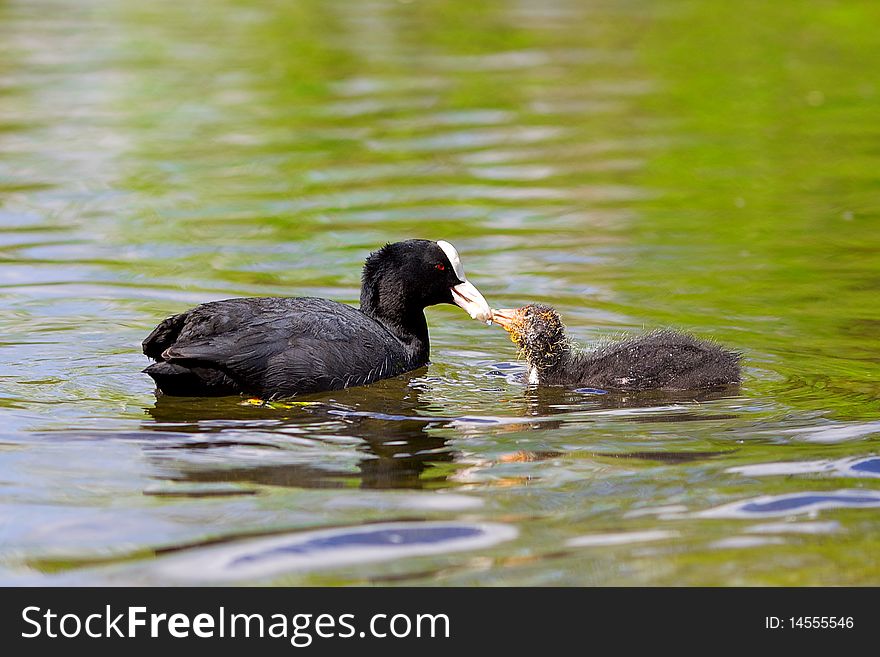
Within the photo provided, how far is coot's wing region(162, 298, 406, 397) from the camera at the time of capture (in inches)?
Answer: 270

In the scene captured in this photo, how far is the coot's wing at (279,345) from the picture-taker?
687 cm

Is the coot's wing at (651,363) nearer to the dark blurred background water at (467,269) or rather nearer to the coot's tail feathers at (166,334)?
the dark blurred background water at (467,269)

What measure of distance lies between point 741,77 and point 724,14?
4918 millimetres

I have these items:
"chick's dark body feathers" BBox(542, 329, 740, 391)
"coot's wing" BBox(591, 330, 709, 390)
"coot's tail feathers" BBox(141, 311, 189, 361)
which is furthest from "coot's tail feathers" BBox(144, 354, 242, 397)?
"coot's wing" BBox(591, 330, 709, 390)

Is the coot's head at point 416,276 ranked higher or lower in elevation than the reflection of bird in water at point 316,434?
higher

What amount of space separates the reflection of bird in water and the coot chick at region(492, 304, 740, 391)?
65 cm

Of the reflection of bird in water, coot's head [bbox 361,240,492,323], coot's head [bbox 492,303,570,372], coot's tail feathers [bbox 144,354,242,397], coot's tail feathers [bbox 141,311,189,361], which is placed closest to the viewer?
the reflection of bird in water

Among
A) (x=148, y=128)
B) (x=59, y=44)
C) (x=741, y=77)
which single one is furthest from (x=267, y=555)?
(x=59, y=44)

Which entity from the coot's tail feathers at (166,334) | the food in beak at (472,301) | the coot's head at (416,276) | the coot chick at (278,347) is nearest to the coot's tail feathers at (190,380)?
the coot chick at (278,347)

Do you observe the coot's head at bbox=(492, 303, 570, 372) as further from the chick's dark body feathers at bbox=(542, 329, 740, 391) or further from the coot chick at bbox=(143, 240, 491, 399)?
the coot chick at bbox=(143, 240, 491, 399)

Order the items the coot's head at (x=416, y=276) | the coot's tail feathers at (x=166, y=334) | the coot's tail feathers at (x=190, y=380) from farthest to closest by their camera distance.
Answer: the coot's head at (x=416, y=276)
the coot's tail feathers at (x=166, y=334)
the coot's tail feathers at (x=190, y=380)

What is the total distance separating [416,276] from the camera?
8.13 m

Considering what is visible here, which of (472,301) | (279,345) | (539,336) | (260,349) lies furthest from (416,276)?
(260,349)

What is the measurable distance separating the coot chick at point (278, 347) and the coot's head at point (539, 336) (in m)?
0.26
